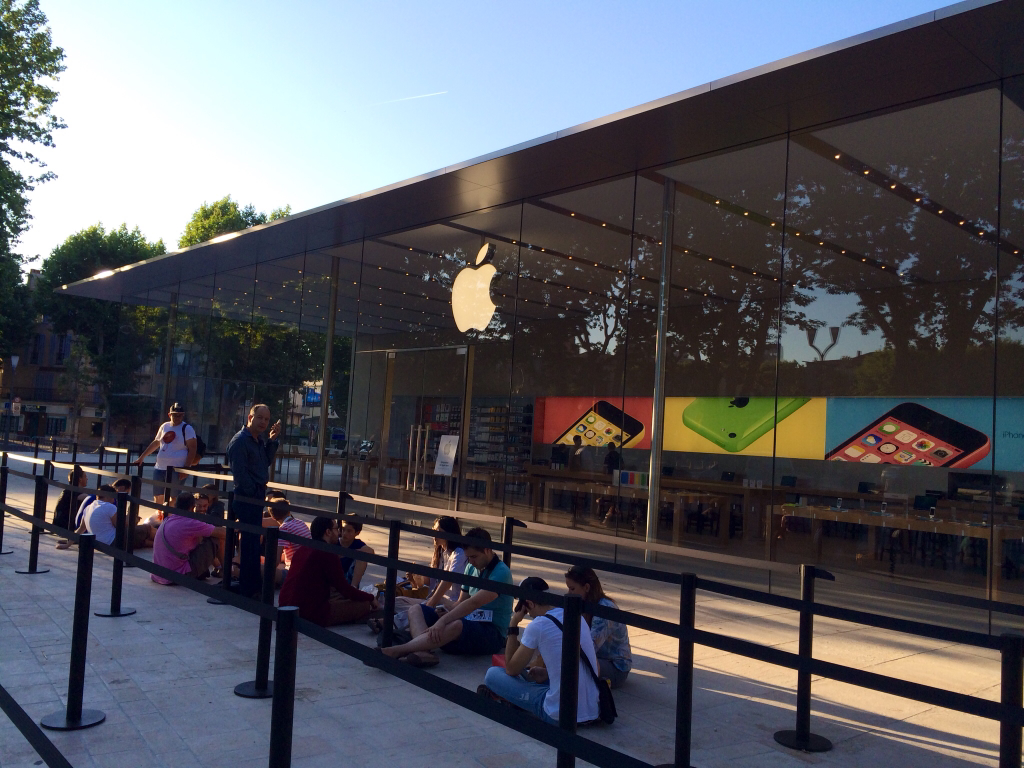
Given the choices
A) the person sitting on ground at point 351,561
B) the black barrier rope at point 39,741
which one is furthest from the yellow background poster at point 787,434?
the black barrier rope at point 39,741

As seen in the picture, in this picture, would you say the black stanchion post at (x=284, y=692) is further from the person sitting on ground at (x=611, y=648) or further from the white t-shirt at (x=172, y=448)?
the white t-shirt at (x=172, y=448)

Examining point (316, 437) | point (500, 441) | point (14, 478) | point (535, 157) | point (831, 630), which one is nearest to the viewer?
point (831, 630)

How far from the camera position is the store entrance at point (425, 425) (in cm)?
1348

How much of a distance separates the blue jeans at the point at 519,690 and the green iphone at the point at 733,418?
645cm

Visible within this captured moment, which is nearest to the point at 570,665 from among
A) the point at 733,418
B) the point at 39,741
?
the point at 39,741

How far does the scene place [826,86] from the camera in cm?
796

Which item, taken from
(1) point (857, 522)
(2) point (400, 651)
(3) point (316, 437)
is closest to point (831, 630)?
(1) point (857, 522)

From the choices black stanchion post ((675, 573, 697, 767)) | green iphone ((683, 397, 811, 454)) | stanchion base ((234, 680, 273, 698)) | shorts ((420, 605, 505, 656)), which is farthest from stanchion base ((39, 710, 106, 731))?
green iphone ((683, 397, 811, 454))

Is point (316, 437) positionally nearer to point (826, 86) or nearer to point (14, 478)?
point (14, 478)

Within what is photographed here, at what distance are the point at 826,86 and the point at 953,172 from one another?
189 cm

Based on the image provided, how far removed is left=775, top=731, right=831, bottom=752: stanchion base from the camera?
4.43 meters

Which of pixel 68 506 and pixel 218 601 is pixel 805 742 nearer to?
pixel 218 601

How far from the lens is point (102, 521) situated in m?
8.99

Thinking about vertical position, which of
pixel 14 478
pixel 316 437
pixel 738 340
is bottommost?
pixel 14 478
